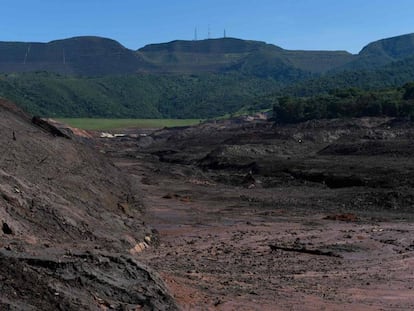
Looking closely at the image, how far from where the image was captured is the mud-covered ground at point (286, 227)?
14.0 meters

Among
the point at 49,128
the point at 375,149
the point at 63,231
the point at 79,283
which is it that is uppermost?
the point at 49,128

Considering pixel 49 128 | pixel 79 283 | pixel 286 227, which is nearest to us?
pixel 79 283

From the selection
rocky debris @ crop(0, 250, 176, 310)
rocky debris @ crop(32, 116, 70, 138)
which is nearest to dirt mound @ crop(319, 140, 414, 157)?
rocky debris @ crop(32, 116, 70, 138)

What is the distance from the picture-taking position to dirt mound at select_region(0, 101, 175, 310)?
9.83 metres

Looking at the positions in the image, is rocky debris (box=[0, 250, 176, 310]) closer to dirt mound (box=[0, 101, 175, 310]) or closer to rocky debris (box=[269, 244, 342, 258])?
dirt mound (box=[0, 101, 175, 310])

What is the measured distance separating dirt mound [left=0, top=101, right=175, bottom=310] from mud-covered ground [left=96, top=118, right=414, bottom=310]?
113 cm

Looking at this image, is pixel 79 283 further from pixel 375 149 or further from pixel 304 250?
pixel 375 149

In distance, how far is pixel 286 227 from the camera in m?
25.2

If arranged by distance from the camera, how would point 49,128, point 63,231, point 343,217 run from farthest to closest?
point 49,128
point 343,217
point 63,231

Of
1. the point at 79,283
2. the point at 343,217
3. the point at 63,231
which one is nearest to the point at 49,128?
the point at 343,217

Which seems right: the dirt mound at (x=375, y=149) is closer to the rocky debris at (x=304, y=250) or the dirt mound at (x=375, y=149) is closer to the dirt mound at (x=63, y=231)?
the dirt mound at (x=63, y=231)

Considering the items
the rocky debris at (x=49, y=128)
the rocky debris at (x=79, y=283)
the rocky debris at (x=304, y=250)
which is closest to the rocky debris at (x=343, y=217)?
the rocky debris at (x=304, y=250)

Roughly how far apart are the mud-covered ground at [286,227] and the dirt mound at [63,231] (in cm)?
113

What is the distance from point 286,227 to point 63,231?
10365mm
